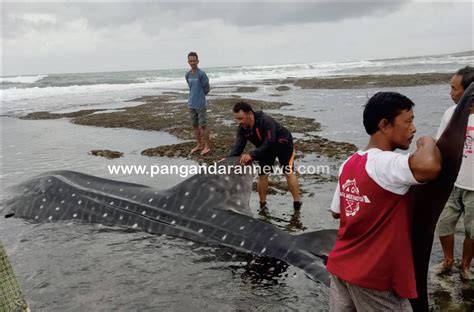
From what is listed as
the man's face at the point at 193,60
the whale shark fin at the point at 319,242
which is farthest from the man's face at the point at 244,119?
the man's face at the point at 193,60

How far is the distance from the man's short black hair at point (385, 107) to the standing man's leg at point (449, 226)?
96.1 inches

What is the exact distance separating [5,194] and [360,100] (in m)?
17.7

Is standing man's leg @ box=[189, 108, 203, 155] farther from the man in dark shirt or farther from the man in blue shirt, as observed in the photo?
the man in dark shirt

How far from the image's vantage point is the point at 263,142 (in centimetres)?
648

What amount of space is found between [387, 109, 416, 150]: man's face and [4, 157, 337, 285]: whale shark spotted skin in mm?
2099

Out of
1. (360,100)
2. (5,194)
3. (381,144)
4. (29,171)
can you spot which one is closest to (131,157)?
(29,171)

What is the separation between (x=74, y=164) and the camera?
411 inches

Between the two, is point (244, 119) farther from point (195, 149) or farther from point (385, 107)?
point (195, 149)

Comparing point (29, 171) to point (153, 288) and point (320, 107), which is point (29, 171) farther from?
point (320, 107)

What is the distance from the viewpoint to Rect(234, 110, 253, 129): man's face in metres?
6.21

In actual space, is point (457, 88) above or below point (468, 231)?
above

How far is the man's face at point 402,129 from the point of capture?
86.4 inches

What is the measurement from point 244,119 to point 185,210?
1.69 m

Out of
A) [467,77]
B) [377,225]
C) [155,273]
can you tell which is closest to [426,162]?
[377,225]
